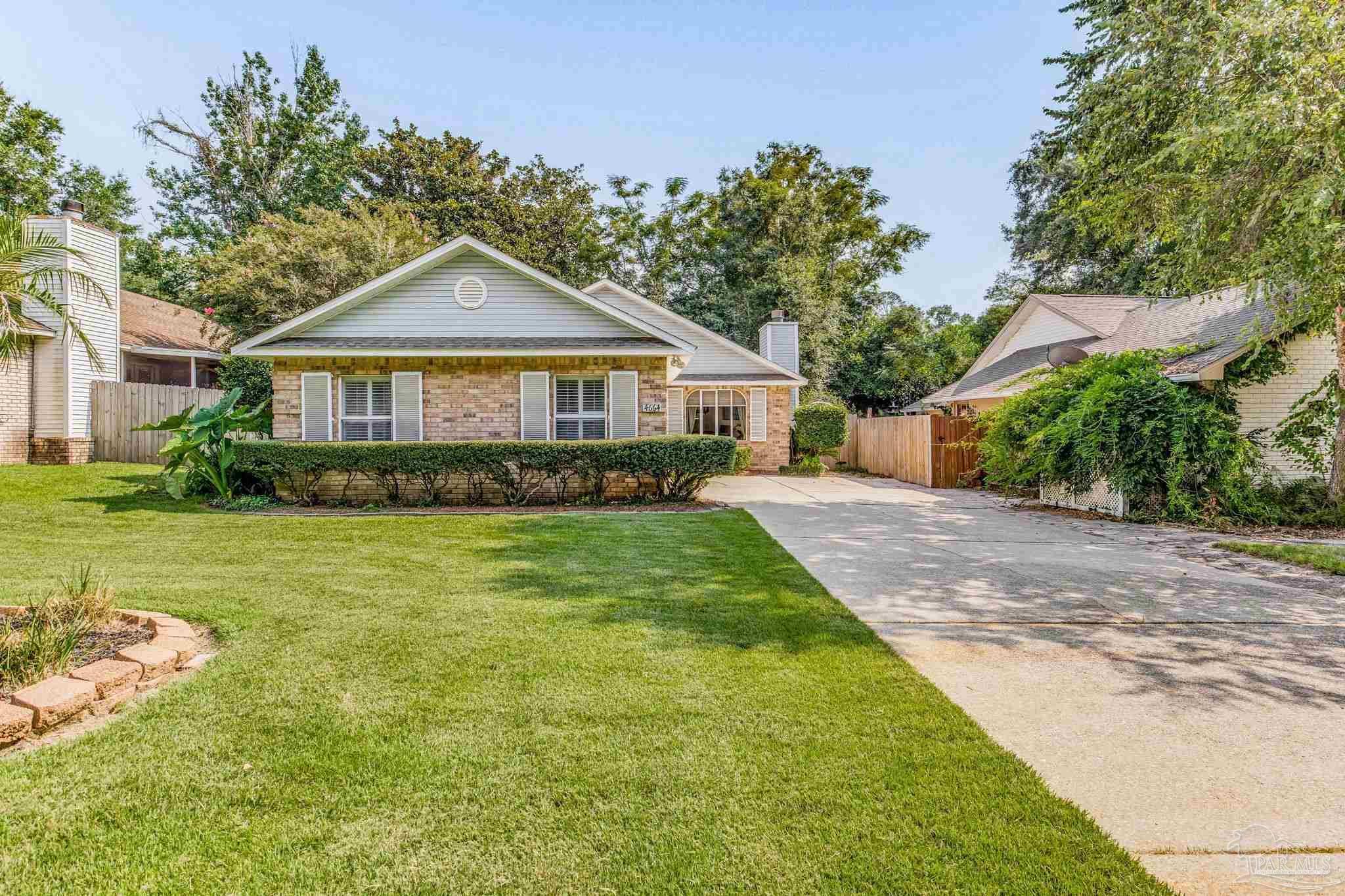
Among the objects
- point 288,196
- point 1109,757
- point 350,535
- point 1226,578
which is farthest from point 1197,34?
point 288,196

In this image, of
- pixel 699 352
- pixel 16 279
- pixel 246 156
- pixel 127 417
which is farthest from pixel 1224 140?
pixel 246 156

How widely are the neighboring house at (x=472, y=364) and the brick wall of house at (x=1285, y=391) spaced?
31.5 ft

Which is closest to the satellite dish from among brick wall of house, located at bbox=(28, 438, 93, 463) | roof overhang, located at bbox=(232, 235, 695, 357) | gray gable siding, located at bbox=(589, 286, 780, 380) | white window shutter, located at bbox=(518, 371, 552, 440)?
roof overhang, located at bbox=(232, 235, 695, 357)

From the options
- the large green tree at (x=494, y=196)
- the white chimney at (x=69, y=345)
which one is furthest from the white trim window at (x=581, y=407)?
the large green tree at (x=494, y=196)

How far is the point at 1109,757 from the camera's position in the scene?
298cm

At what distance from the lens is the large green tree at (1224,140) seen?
8273 mm

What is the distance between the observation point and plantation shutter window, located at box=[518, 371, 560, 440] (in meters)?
13.3

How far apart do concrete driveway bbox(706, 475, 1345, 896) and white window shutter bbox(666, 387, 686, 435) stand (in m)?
12.4

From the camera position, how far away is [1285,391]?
11.2 meters

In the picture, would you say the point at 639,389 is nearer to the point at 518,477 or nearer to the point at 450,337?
the point at 518,477

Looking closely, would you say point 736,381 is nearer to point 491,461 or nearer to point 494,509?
point 491,461

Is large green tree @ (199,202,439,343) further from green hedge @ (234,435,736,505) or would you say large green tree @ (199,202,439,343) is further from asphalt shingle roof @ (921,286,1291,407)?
asphalt shingle roof @ (921,286,1291,407)

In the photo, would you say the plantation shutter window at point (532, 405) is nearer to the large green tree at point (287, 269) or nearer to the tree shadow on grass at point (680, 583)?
the tree shadow on grass at point (680, 583)

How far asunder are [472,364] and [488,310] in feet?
3.89
